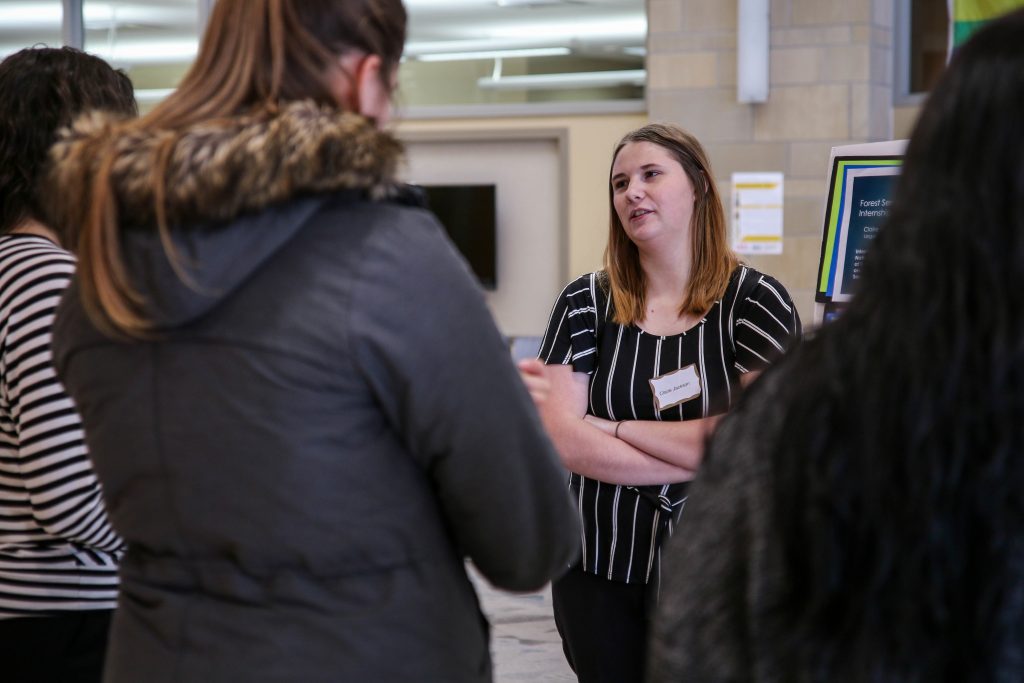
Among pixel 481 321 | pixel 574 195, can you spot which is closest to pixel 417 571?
pixel 481 321

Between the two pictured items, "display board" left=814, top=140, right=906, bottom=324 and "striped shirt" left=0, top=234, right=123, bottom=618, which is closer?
"striped shirt" left=0, top=234, right=123, bottom=618

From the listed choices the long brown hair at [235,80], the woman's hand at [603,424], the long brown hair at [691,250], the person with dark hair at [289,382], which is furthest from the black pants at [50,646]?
the long brown hair at [691,250]

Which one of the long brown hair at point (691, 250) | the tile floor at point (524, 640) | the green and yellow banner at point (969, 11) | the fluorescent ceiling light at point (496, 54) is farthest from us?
the fluorescent ceiling light at point (496, 54)

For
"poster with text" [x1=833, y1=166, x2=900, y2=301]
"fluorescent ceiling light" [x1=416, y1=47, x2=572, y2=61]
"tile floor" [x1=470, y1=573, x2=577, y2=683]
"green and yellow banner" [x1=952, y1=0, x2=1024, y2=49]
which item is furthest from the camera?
"fluorescent ceiling light" [x1=416, y1=47, x2=572, y2=61]

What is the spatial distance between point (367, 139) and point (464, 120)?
5678 mm

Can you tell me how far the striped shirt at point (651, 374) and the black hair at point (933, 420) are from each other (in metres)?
1.25

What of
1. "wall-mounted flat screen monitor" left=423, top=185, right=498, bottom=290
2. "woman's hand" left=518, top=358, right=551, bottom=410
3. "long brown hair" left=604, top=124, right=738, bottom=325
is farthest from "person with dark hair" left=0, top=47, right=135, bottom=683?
"wall-mounted flat screen monitor" left=423, top=185, right=498, bottom=290

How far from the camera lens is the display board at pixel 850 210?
205 centimetres

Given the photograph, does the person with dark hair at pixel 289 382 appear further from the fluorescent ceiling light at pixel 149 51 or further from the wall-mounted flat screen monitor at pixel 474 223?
the fluorescent ceiling light at pixel 149 51

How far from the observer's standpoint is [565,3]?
6.51m

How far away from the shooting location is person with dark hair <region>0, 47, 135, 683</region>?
4.71 feet

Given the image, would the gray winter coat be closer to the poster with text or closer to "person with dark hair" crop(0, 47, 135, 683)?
"person with dark hair" crop(0, 47, 135, 683)

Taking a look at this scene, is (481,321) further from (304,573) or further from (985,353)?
(985,353)

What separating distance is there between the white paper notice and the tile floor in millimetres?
2141
